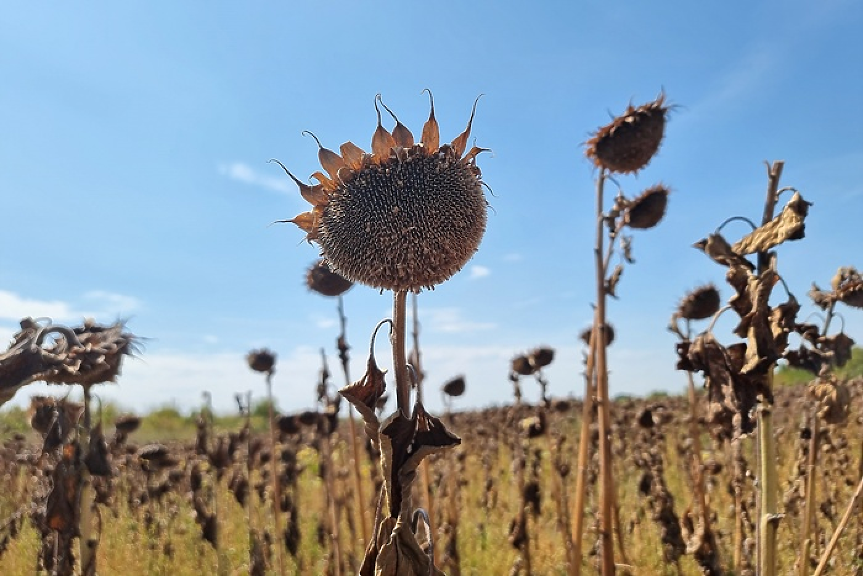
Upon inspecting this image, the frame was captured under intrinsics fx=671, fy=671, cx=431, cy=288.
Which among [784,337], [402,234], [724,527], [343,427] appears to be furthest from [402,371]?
[343,427]

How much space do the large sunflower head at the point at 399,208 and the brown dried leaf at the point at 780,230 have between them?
104 centimetres

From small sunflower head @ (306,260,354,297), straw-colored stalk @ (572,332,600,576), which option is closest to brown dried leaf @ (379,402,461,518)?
straw-colored stalk @ (572,332,600,576)

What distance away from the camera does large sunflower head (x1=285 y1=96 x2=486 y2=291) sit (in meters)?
1.69

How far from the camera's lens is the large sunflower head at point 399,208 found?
5.56ft

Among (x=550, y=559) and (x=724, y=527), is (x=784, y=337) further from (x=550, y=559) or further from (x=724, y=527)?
(x=724, y=527)

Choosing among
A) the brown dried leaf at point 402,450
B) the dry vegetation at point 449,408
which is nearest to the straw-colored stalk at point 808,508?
the dry vegetation at point 449,408

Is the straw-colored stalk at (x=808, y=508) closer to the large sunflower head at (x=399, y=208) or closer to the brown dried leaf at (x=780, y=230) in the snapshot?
the brown dried leaf at (x=780, y=230)

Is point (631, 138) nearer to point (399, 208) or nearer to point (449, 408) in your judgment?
point (399, 208)

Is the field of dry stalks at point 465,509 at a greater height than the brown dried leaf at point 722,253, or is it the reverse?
the brown dried leaf at point 722,253

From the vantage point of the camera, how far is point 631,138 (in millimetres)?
3330

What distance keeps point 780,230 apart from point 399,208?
1.29 meters

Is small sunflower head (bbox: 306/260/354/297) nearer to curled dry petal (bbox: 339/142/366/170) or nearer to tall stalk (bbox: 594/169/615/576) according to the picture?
tall stalk (bbox: 594/169/615/576)

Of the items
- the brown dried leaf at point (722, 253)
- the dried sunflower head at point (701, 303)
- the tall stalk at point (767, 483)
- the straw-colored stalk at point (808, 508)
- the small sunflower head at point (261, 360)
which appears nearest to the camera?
the tall stalk at point (767, 483)

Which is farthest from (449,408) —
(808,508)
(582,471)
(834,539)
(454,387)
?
(834,539)
